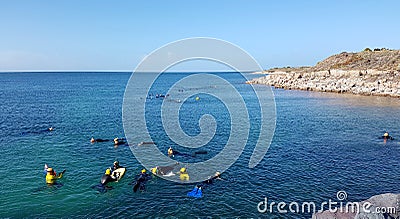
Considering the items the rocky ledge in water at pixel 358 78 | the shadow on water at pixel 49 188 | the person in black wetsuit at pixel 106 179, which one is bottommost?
the shadow on water at pixel 49 188

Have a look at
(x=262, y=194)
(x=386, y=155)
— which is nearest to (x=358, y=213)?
(x=262, y=194)

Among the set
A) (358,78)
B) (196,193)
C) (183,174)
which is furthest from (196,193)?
(358,78)

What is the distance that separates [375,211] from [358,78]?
3345 inches

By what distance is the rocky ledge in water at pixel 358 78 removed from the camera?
7544 cm

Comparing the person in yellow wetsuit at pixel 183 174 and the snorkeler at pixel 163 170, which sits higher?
the snorkeler at pixel 163 170

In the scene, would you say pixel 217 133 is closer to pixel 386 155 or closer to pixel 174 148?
pixel 174 148

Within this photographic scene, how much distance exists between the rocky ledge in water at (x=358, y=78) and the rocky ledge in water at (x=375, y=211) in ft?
216

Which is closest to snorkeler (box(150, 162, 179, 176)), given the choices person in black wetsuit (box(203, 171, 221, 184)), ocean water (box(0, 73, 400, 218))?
ocean water (box(0, 73, 400, 218))

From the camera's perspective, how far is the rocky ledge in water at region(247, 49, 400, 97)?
75.4m

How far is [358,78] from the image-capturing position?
86.6m

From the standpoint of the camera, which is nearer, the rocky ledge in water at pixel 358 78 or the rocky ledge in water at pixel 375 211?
the rocky ledge in water at pixel 375 211

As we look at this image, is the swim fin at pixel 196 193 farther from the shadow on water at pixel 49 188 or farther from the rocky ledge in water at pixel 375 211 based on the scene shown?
the shadow on water at pixel 49 188

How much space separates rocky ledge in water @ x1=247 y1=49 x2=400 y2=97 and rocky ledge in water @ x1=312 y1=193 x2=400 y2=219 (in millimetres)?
65949

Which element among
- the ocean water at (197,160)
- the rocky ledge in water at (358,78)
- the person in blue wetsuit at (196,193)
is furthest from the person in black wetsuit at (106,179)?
the rocky ledge in water at (358,78)
